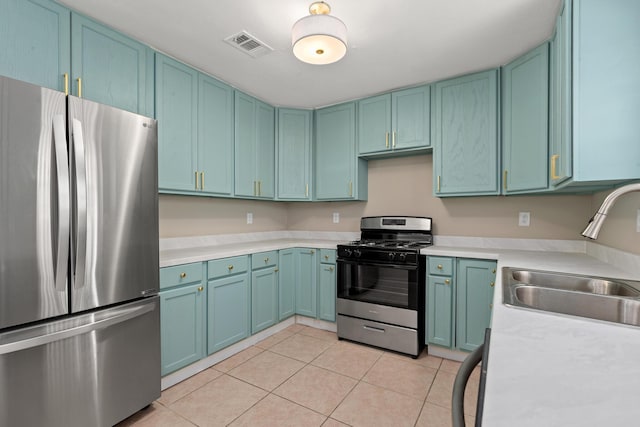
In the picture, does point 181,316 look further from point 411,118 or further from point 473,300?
point 411,118

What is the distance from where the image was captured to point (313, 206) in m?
3.94

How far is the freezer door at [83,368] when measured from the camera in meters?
1.31

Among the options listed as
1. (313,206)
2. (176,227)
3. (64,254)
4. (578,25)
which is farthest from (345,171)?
(64,254)

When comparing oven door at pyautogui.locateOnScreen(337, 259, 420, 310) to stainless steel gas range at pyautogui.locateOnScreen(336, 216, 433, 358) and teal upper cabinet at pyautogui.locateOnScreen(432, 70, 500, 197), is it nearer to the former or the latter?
stainless steel gas range at pyautogui.locateOnScreen(336, 216, 433, 358)

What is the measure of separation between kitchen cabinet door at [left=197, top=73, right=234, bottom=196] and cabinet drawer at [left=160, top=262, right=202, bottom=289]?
722mm

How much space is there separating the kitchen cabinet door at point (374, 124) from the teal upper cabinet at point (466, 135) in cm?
46

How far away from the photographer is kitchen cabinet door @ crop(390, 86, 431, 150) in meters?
2.88

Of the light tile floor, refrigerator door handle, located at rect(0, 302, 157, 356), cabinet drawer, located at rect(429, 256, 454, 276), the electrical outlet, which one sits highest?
the electrical outlet

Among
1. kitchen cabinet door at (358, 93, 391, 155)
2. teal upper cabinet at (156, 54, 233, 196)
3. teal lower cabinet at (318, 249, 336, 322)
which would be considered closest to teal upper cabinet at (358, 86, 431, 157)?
kitchen cabinet door at (358, 93, 391, 155)

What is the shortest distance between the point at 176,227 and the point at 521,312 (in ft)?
8.66

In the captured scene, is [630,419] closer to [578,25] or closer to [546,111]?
[578,25]

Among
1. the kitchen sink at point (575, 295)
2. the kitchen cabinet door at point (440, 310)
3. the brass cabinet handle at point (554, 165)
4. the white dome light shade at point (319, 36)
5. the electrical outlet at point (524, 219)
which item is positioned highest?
the white dome light shade at point (319, 36)

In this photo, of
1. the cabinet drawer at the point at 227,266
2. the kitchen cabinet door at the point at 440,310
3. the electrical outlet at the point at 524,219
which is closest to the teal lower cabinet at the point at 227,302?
the cabinet drawer at the point at 227,266

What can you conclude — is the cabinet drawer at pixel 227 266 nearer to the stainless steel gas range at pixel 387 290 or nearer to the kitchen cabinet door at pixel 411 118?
the stainless steel gas range at pixel 387 290
